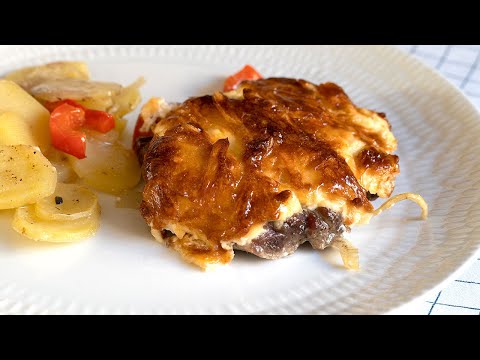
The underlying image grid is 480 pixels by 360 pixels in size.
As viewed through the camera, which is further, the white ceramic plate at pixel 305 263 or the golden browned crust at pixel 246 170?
the golden browned crust at pixel 246 170

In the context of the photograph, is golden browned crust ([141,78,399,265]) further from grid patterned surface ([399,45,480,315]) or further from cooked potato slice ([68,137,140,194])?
grid patterned surface ([399,45,480,315])

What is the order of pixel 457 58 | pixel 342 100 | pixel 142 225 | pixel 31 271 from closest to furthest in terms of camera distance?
pixel 31 271 → pixel 142 225 → pixel 342 100 → pixel 457 58

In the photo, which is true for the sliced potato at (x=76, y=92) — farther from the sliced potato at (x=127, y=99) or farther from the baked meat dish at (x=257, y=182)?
the baked meat dish at (x=257, y=182)

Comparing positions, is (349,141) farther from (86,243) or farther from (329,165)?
(86,243)

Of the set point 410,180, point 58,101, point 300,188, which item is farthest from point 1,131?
point 410,180

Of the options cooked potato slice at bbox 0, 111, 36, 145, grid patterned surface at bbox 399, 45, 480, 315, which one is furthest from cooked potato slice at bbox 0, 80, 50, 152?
grid patterned surface at bbox 399, 45, 480, 315

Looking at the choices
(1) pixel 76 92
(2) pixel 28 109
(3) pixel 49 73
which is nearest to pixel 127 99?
(1) pixel 76 92

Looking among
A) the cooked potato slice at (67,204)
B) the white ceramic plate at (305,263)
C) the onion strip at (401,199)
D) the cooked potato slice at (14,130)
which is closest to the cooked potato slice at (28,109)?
the cooked potato slice at (14,130)
